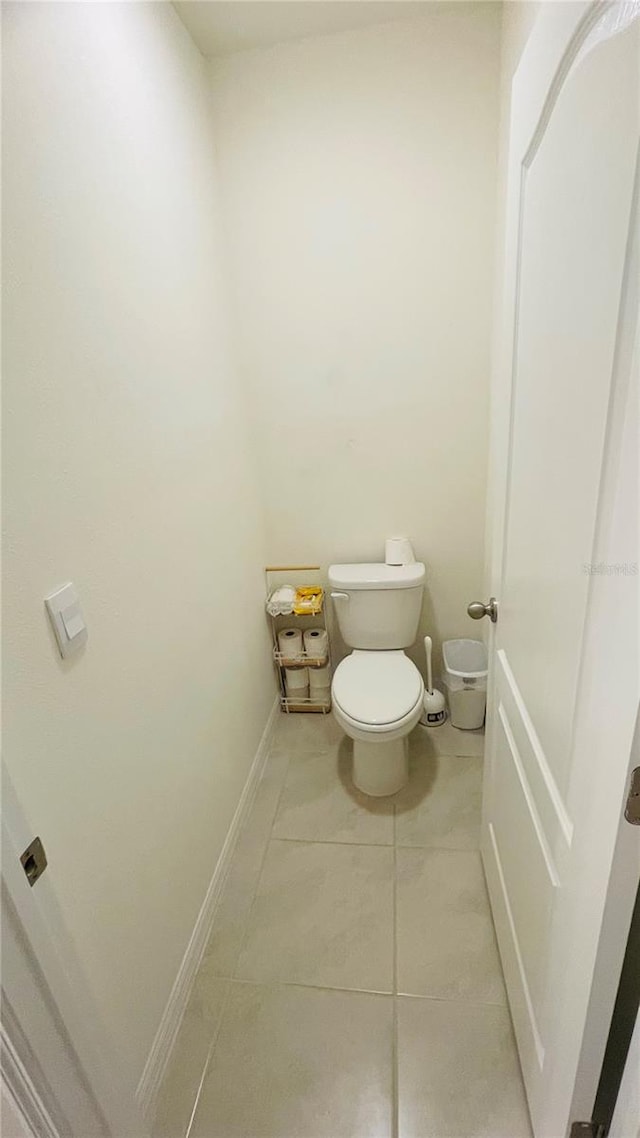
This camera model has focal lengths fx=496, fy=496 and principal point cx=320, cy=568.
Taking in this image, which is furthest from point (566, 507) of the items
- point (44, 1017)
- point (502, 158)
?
point (502, 158)

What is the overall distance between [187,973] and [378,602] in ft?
4.10

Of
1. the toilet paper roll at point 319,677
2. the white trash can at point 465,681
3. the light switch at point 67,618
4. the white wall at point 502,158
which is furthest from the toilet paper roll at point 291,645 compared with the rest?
the light switch at point 67,618

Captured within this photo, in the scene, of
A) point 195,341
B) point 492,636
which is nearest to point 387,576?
point 492,636

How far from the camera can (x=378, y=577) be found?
6.26ft

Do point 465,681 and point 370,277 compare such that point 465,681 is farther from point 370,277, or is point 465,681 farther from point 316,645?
point 370,277

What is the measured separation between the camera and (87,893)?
88 centimetres

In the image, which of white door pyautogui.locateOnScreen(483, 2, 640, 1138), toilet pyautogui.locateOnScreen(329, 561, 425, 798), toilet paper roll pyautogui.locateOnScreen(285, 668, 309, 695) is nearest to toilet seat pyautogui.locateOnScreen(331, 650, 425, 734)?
toilet pyautogui.locateOnScreen(329, 561, 425, 798)

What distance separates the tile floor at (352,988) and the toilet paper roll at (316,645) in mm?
543

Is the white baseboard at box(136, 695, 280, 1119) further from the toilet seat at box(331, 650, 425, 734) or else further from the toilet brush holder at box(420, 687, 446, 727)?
the toilet brush holder at box(420, 687, 446, 727)

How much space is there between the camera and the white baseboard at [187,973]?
41.9 inches

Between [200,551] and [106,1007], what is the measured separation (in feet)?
3.30

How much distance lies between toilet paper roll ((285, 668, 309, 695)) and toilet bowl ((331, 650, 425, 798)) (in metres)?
0.38

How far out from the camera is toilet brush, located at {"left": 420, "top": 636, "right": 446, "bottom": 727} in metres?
2.08

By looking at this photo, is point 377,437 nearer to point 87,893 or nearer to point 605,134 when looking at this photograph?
point 605,134
